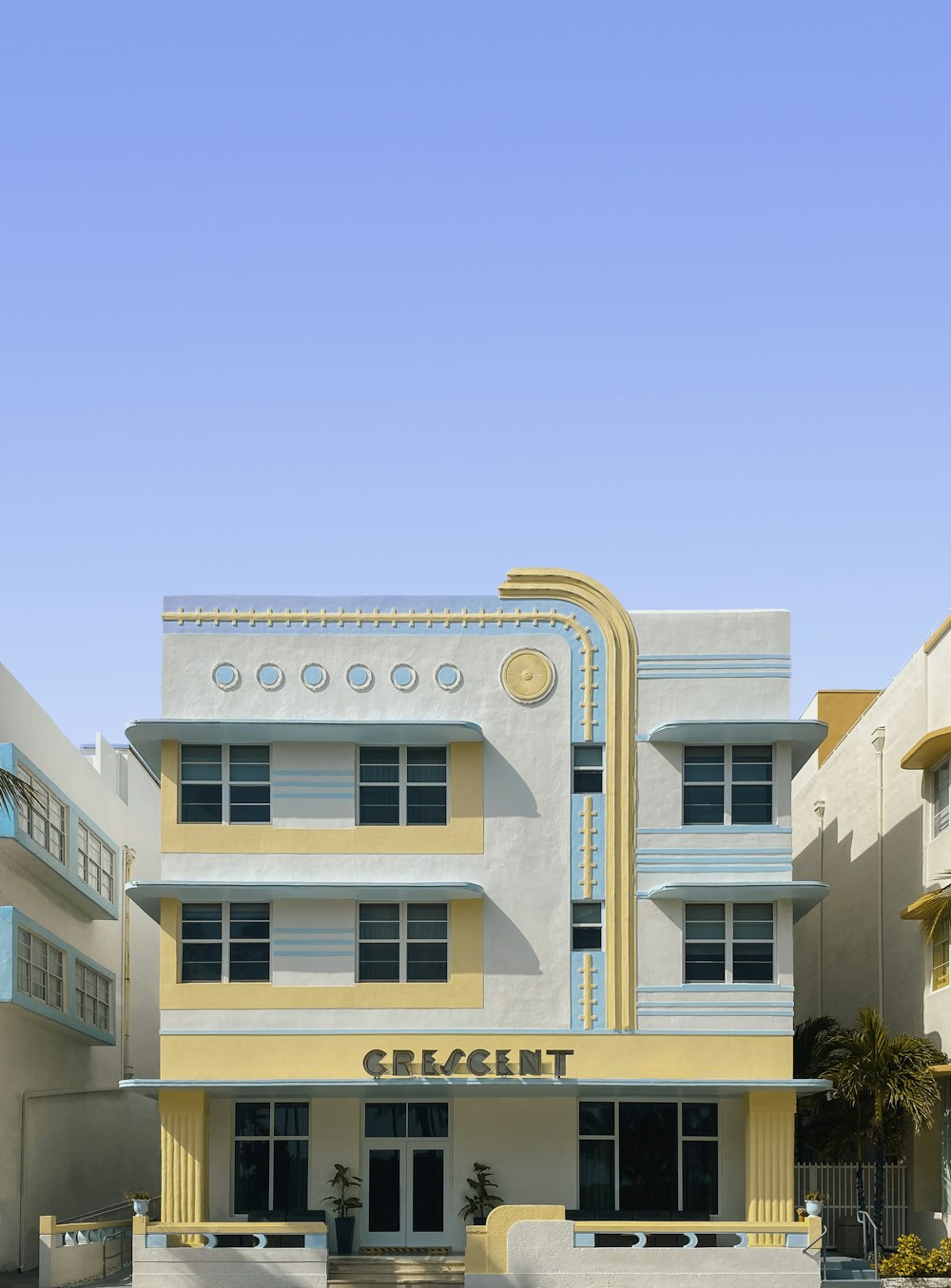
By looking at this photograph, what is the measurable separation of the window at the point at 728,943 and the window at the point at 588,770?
10.4ft

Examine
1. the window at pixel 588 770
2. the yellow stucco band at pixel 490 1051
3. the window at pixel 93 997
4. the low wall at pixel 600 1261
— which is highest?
the window at pixel 588 770

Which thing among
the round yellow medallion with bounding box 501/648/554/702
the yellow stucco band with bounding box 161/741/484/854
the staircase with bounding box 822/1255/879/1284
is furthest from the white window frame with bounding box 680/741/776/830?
the staircase with bounding box 822/1255/879/1284

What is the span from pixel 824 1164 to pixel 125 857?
22.7 m

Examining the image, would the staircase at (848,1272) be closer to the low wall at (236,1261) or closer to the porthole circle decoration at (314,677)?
the low wall at (236,1261)

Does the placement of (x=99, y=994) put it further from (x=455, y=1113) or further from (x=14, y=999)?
(x=455, y=1113)

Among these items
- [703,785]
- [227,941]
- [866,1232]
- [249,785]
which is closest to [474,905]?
[227,941]

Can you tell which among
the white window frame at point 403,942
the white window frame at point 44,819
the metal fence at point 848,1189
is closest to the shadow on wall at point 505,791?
the white window frame at point 403,942

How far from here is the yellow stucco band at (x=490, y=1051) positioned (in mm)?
38250

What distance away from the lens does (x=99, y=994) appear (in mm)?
50812

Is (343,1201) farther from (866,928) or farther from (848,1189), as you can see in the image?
(866,928)

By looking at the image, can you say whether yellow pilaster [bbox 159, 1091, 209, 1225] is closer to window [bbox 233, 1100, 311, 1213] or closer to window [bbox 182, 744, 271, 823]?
window [bbox 233, 1100, 311, 1213]

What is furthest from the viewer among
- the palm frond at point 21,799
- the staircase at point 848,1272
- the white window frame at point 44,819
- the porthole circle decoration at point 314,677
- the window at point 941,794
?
Result: the white window frame at point 44,819

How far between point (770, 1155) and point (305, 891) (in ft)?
35.8

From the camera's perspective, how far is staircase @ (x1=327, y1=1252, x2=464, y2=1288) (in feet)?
121
